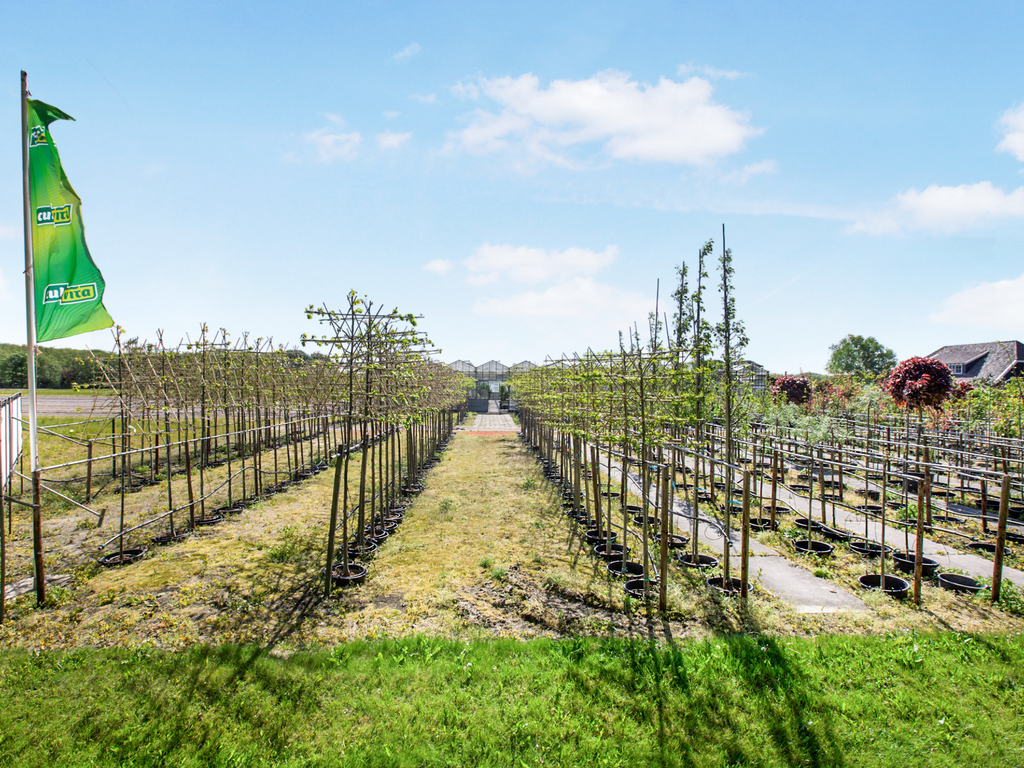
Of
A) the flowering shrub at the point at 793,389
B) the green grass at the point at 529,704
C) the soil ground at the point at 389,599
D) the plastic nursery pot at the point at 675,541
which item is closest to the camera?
the green grass at the point at 529,704

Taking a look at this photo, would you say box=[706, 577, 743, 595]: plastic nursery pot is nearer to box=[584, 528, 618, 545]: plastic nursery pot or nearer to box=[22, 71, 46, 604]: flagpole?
box=[584, 528, 618, 545]: plastic nursery pot

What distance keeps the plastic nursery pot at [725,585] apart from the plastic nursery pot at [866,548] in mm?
2991

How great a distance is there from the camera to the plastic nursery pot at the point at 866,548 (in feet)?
28.1

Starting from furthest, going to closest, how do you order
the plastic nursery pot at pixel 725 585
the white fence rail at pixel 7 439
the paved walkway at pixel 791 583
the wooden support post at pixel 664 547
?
the white fence rail at pixel 7 439
the plastic nursery pot at pixel 725 585
the paved walkway at pixel 791 583
the wooden support post at pixel 664 547

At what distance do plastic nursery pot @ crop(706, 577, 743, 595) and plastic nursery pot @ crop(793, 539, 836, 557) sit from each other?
2309 mm

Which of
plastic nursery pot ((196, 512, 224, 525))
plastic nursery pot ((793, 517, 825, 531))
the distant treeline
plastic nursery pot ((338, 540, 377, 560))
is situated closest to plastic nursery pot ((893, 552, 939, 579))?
plastic nursery pot ((793, 517, 825, 531))

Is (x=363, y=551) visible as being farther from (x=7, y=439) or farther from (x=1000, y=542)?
(x=7, y=439)

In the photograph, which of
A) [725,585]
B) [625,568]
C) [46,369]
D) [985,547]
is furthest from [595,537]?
[46,369]

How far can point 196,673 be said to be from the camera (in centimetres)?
496

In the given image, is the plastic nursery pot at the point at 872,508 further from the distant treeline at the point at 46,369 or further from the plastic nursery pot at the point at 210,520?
the distant treeline at the point at 46,369

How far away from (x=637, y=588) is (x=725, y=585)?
1.20m

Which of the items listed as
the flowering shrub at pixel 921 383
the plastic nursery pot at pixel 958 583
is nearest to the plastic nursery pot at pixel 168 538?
the plastic nursery pot at pixel 958 583

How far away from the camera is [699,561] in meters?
8.27

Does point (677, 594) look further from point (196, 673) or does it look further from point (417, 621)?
point (196, 673)
